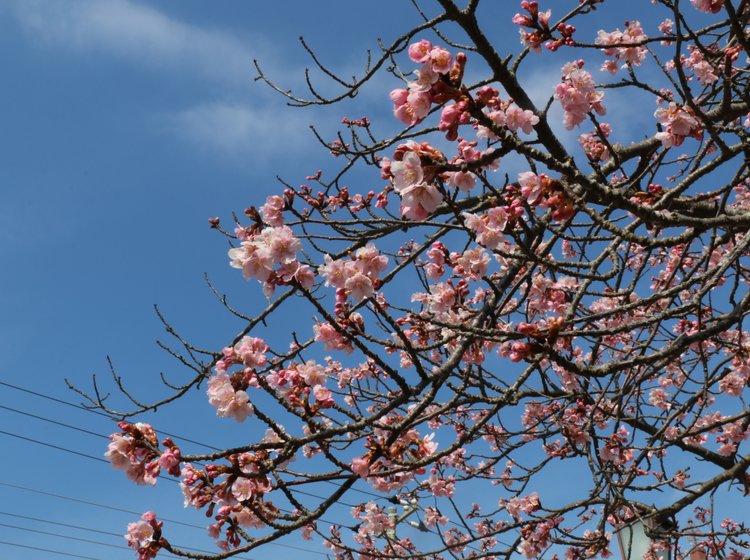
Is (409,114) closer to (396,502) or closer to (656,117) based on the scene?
(656,117)

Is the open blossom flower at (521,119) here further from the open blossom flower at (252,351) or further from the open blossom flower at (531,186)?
the open blossom flower at (252,351)

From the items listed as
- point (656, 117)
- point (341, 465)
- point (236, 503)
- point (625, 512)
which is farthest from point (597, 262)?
point (625, 512)

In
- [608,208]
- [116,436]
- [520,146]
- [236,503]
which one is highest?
[608,208]

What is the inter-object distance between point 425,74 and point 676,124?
1.27 meters

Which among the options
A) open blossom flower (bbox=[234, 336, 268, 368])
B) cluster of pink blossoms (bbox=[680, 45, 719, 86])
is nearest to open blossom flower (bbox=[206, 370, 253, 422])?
open blossom flower (bbox=[234, 336, 268, 368])

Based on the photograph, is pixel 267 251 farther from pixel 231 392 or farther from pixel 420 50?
pixel 420 50

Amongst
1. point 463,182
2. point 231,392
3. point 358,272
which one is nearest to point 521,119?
point 463,182

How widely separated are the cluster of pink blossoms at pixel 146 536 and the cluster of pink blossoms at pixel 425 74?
180 centimetres

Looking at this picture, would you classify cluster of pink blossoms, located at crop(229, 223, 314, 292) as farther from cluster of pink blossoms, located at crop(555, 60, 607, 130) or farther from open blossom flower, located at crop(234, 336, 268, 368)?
cluster of pink blossoms, located at crop(555, 60, 607, 130)

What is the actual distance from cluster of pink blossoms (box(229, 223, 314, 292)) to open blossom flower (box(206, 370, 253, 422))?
0.37 m

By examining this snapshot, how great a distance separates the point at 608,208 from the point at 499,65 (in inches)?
30.6

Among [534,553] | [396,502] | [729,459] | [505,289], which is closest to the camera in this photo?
[505,289]

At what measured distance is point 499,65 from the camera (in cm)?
258

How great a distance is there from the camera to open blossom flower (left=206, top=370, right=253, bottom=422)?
220 cm
